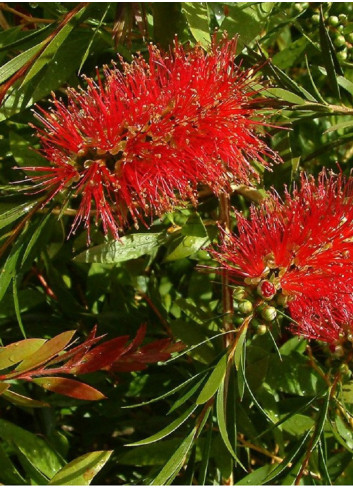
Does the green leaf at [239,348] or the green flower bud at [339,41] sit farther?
the green flower bud at [339,41]

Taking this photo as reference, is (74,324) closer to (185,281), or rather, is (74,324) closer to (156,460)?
(185,281)

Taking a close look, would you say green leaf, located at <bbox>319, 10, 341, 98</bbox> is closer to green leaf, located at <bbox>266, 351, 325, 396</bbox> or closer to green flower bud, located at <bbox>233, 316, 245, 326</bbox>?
green flower bud, located at <bbox>233, 316, 245, 326</bbox>

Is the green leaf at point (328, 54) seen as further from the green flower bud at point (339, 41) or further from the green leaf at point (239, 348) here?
the green leaf at point (239, 348)

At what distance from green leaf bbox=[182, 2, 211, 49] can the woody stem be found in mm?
339

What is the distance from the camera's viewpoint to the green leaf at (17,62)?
1343mm

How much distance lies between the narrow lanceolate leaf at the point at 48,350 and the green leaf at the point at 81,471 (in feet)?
0.69

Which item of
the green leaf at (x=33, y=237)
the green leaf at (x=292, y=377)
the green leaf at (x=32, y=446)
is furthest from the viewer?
the green leaf at (x=292, y=377)

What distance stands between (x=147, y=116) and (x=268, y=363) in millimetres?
673

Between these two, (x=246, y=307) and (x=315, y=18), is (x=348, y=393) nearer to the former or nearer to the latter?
(x=246, y=307)

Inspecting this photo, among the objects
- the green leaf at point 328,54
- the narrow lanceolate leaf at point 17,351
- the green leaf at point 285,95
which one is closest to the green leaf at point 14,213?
the narrow lanceolate leaf at point 17,351

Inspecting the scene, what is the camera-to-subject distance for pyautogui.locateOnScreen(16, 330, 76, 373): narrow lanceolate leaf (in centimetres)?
130

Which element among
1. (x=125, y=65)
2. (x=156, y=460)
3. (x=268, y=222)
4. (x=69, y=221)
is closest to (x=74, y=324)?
(x=69, y=221)

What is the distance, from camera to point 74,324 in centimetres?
181

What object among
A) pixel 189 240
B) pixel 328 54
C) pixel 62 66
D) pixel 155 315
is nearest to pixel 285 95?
pixel 328 54
